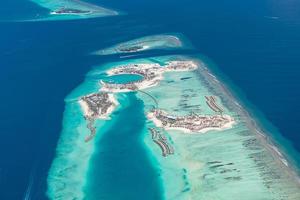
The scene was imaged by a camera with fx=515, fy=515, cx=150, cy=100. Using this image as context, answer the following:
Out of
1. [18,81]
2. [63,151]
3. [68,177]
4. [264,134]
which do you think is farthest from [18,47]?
[264,134]

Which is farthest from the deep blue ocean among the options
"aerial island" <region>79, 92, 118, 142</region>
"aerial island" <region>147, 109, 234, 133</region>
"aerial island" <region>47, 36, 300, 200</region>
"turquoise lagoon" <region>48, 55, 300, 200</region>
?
"aerial island" <region>147, 109, 234, 133</region>

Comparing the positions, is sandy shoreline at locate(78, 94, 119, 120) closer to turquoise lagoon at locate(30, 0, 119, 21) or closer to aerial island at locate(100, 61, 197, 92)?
aerial island at locate(100, 61, 197, 92)

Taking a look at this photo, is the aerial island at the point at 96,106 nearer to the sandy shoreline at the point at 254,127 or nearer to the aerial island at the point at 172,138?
the aerial island at the point at 172,138

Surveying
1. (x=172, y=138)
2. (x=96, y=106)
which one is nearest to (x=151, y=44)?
(x=96, y=106)

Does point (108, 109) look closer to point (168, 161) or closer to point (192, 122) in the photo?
point (192, 122)

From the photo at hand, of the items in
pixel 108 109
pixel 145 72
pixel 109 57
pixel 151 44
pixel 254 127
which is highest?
pixel 151 44

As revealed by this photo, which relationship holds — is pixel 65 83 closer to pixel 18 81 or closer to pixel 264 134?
pixel 18 81
